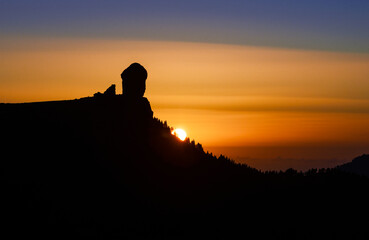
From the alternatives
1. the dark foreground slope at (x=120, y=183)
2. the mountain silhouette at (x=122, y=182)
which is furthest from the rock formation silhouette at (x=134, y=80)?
the dark foreground slope at (x=120, y=183)

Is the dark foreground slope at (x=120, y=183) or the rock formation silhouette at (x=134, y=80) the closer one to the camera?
the dark foreground slope at (x=120, y=183)

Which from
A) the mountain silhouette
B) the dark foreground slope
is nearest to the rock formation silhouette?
the mountain silhouette

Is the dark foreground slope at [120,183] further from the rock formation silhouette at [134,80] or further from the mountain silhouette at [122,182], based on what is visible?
the rock formation silhouette at [134,80]

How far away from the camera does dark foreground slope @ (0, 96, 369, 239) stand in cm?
4831

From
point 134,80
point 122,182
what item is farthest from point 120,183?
point 134,80

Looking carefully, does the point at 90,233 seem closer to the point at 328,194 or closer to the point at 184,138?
the point at 184,138

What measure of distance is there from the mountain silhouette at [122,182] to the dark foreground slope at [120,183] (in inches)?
3.8

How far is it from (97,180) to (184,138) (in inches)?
737

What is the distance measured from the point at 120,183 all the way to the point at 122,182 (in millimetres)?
355

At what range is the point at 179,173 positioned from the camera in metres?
63.7

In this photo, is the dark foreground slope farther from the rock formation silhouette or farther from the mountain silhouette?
the rock formation silhouette

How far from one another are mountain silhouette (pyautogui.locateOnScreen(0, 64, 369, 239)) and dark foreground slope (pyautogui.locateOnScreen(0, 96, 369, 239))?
97 millimetres

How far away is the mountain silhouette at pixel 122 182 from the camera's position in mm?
48375

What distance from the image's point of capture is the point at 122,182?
56.2m
